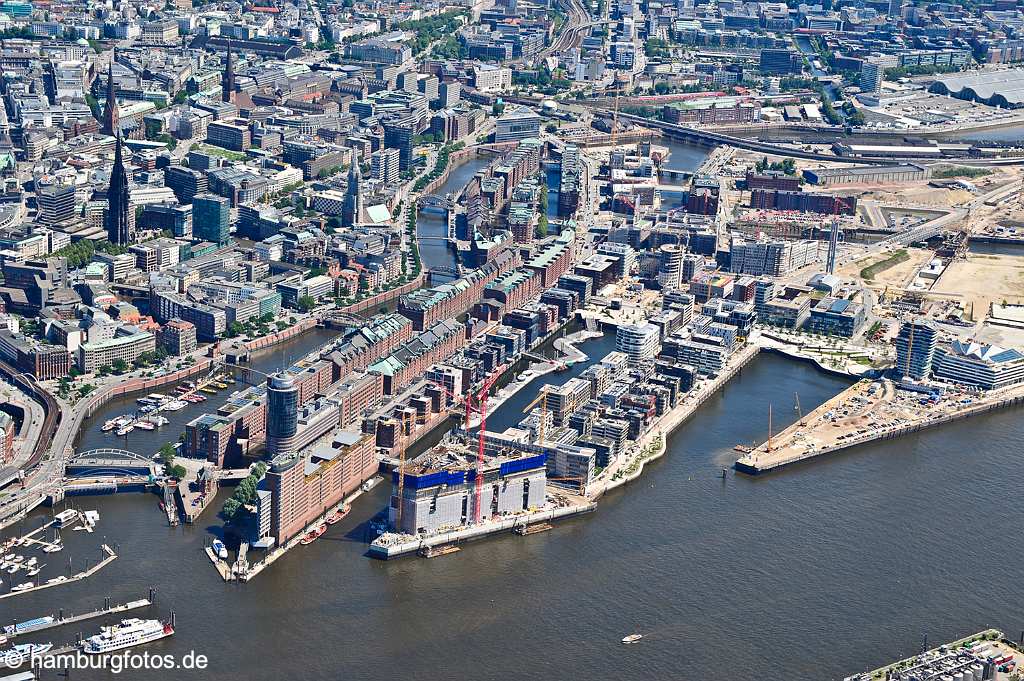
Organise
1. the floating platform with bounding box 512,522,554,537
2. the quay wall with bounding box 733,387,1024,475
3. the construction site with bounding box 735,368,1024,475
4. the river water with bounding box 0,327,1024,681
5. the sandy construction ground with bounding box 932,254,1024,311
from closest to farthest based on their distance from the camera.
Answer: the river water with bounding box 0,327,1024,681 → the floating platform with bounding box 512,522,554,537 → the quay wall with bounding box 733,387,1024,475 → the construction site with bounding box 735,368,1024,475 → the sandy construction ground with bounding box 932,254,1024,311

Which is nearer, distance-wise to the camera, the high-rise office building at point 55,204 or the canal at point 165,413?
the canal at point 165,413

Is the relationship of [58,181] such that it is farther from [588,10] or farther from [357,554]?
[588,10]

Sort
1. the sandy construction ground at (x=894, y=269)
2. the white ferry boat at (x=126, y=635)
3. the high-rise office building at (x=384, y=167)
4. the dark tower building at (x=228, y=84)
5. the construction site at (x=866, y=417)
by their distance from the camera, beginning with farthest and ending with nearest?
the dark tower building at (x=228, y=84), the high-rise office building at (x=384, y=167), the sandy construction ground at (x=894, y=269), the construction site at (x=866, y=417), the white ferry boat at (x=126, y=635)

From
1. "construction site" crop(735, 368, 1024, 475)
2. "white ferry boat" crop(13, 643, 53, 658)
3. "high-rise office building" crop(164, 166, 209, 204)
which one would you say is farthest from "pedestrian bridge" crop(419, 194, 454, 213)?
"white ferry boat" crop(13, 643, 53, 658)

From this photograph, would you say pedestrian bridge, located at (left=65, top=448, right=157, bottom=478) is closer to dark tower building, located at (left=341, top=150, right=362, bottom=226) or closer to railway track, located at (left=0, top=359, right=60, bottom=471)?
railway track, located at (left=0, top=359, right=60, bottom=471)

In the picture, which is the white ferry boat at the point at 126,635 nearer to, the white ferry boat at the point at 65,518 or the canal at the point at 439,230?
the white ferry boat at the point at 65,518

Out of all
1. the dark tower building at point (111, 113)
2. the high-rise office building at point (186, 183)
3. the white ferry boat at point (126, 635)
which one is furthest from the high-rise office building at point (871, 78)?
the white ferry boat at point (126, 635)
